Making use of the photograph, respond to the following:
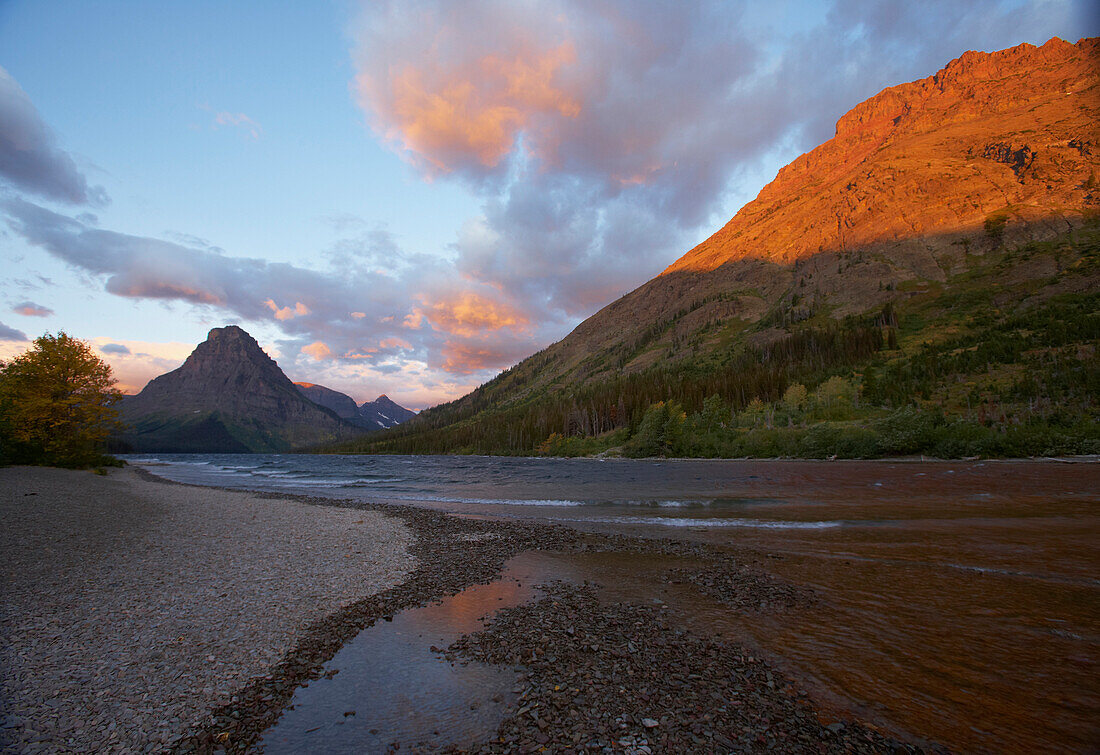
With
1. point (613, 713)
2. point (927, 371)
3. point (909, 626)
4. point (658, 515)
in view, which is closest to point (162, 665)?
point (613, 713)

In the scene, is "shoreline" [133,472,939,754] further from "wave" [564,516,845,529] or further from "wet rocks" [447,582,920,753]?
"wave" [564,516,845,529]

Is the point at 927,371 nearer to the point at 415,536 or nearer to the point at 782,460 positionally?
the point at 782,460

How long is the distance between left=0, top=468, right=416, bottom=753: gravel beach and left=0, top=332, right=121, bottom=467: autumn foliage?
27038mm

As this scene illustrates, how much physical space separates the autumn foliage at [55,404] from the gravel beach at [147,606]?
27.0 metres

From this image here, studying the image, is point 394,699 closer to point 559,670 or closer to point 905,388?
point 559,670

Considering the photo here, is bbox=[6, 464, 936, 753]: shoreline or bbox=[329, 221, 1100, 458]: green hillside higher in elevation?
bbox=[329, 221, 1100, 458]: green hillside

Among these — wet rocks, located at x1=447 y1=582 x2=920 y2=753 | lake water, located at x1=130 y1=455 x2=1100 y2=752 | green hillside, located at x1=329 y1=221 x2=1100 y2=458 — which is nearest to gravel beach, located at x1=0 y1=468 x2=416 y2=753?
wet rocks, located at x1=447 y1=582 x2=920 y2=753

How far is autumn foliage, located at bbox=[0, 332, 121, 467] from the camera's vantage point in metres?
39.2

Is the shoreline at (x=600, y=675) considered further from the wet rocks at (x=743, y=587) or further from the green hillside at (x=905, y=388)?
the green hillside at (x=905, y=388)

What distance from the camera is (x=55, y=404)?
40625 mm

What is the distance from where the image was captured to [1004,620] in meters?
10.1

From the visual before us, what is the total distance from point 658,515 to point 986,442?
58989 mm

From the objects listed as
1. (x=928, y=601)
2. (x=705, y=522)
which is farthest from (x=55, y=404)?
(x=928, y=601)

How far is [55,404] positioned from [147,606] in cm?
4822
